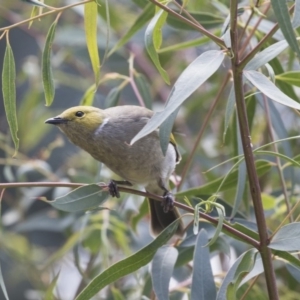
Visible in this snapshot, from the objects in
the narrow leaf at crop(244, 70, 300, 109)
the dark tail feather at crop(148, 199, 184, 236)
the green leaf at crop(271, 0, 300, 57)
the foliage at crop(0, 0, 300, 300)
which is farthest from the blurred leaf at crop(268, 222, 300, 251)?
the dark tail feather at crop(148, 199, 184, 236)

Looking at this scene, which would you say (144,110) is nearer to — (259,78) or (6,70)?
(6,70)

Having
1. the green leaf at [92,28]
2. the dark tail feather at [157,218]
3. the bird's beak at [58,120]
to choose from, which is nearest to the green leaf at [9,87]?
the green leaf at [92,28]

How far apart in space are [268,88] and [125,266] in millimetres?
498

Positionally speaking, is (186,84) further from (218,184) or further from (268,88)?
(218,184)

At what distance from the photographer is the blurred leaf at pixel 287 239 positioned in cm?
128

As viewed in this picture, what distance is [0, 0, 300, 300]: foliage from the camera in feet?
4.03

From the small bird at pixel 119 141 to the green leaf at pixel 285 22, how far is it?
2.49ft

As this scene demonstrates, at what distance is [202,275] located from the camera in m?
1.44

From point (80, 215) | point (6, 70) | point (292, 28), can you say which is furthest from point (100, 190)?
point (80, 215)

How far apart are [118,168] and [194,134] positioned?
1214 mm

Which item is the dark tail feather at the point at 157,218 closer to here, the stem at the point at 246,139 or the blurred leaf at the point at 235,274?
the blurred leaf at the point at 235,274

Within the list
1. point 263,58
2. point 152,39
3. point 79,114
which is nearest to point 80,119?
point 79,114

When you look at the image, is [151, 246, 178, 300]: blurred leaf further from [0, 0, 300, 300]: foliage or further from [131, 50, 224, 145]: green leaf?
[131, 50, 224, 145]: green leaf

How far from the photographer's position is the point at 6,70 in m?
1.37
